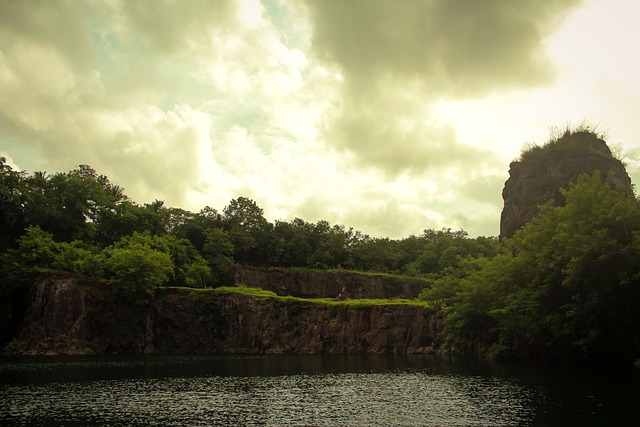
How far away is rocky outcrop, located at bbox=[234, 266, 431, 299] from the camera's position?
10900 centimetres

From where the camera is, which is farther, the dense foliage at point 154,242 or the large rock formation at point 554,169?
the dense foliage at point 154,242

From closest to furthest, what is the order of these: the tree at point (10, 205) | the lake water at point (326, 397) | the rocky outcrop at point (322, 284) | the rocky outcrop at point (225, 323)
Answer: the lake water at point (326, 397)
the rocky outcrop at point (225, 323)
the tree at point (10, 205)
the rocky outcrop at point (322, 284)

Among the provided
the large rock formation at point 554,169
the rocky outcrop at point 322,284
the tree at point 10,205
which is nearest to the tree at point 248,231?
the rocky outcrop at point 322,284

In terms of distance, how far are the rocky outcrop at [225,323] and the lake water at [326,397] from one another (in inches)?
1136

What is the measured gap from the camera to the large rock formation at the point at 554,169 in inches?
2859

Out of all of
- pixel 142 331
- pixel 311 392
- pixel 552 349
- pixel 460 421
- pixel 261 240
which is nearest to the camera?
pixel 460 421

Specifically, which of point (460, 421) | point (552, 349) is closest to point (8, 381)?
point (460, 421)

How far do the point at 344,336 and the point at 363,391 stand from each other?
47.8 metres

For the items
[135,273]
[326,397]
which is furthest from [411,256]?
[326,397]

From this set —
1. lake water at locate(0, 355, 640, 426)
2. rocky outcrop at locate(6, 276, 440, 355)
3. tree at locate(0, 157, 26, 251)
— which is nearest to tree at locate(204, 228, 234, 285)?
rocky outcrop at locate(6, 276, 440, 355)

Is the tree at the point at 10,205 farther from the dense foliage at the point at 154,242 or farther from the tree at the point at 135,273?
the tree at the point at 135,273

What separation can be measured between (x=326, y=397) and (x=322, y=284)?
7714cm

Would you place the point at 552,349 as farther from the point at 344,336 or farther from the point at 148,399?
the point at 148,399

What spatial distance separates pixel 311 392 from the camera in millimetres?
34969
